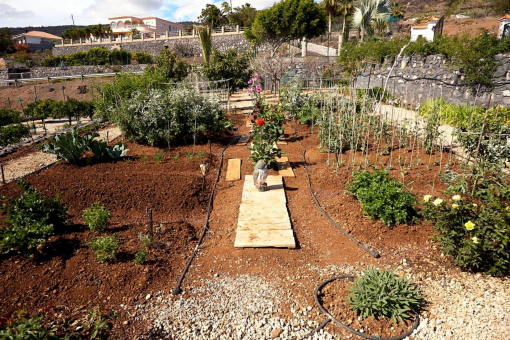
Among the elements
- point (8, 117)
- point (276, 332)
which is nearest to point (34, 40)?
point (8, 117)

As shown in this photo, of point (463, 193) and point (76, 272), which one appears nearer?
point (76, 272)

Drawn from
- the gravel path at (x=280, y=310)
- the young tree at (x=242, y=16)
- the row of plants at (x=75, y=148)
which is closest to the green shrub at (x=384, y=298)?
the gravel path at (x=280, y=310)

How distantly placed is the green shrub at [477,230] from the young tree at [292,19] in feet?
69.2

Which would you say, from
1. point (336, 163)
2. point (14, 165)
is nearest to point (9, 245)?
point (14, 165)

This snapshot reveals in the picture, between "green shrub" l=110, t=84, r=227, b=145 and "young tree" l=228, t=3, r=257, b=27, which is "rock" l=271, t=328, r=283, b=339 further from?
"young tree" l=228, t=3, r=257, b=27

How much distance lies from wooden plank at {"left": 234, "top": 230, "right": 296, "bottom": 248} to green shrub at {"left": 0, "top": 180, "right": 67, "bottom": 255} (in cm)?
212

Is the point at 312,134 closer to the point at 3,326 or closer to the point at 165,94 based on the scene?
the point at 165,94

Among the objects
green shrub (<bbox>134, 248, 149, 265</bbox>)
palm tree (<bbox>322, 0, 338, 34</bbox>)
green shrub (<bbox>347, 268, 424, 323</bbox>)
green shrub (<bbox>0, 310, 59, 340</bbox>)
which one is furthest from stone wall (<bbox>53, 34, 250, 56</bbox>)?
green shrub (<bbox>0, 310, 59, 340</bbox>)

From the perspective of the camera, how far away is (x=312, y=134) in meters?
8.91

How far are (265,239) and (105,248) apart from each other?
72.4 inches

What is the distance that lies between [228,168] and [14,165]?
461 centimetres

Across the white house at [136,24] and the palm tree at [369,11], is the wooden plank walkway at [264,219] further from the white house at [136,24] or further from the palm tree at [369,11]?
the white house at [136,24]

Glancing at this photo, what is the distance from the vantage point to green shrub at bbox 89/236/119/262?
11.4 ft

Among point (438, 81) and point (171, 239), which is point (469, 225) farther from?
point (438, 81)
